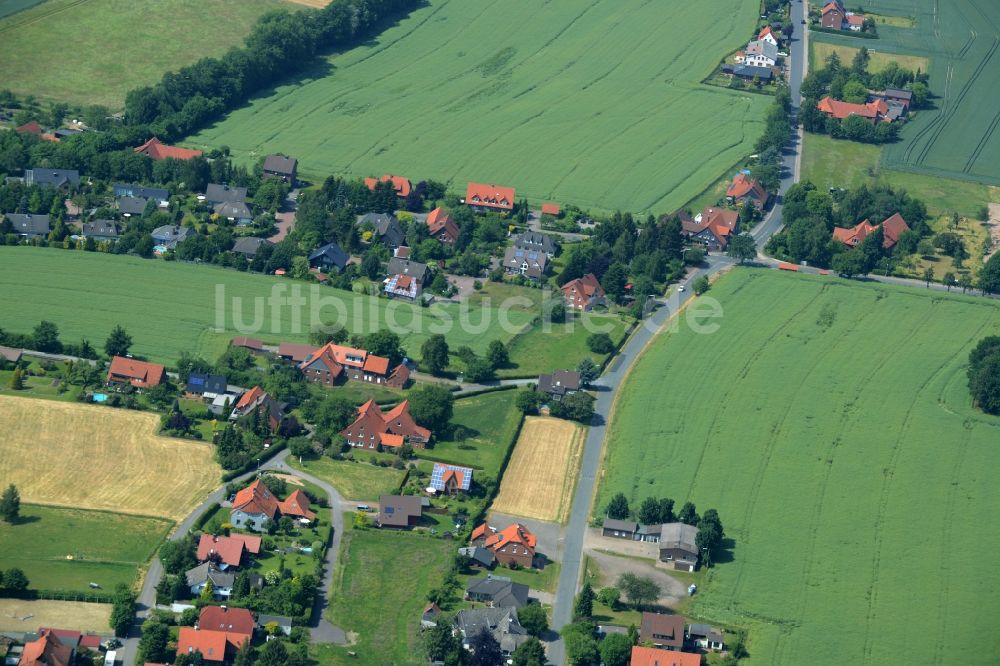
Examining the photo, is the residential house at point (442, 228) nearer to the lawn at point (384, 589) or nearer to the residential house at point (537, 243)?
the residential house at point (537, 243)

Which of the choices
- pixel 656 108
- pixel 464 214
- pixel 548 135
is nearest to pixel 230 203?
pixel 464 214

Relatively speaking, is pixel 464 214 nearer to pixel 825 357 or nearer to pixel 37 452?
pixel 825 357

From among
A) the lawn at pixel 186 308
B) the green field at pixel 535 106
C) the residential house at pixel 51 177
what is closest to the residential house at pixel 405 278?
the lawn at pixel 186 308

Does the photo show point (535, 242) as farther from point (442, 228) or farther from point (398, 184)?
point (398, 184)

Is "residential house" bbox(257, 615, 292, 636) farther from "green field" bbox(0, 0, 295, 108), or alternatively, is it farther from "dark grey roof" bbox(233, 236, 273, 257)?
"green field" bbox(0, 0, 295, 108)

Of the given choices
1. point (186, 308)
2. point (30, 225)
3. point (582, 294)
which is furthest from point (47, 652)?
point (30, 225)

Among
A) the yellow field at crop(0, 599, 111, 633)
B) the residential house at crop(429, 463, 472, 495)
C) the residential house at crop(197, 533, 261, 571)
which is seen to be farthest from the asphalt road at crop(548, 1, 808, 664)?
the yellow field at crop(0, 599, 111, 633)

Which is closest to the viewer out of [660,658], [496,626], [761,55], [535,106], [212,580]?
[660,658]
